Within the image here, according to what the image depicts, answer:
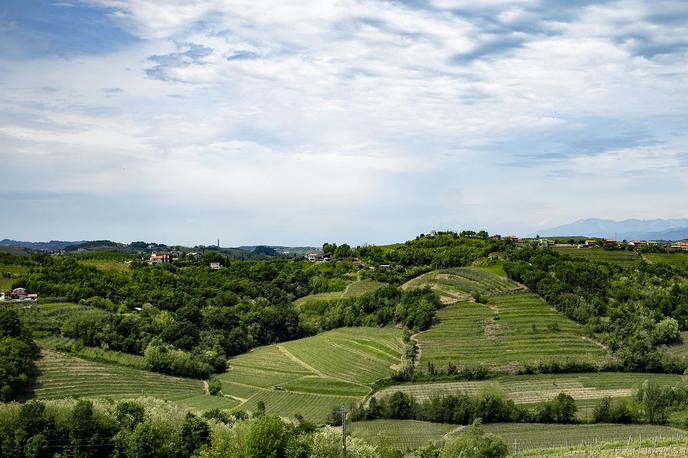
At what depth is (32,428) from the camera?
3884 centimetres

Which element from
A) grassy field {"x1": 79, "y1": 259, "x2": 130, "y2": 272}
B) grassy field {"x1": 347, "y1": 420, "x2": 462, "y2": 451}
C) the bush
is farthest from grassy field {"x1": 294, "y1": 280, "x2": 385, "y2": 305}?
the bush

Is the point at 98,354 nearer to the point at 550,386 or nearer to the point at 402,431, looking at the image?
the point at 402,431

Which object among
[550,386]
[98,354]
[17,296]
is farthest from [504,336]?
[17,296]

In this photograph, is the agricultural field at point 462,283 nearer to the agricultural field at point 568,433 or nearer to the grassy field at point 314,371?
the grassy field at point 314,371

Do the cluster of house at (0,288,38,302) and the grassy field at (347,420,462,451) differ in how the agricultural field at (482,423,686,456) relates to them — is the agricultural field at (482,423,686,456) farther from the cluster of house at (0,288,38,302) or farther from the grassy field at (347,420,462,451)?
the cluster of house at (0,288,38,302)

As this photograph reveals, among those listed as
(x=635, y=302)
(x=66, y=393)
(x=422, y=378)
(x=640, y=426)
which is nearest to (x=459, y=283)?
(x=635, y=302)

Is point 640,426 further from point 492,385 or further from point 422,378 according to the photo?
point 422,378

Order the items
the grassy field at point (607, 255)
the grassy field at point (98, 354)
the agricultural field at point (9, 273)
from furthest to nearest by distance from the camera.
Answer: the grassy field at point (607, 255)
the agricultural field at point (9, 273)
the grassy field at point (98, 354)

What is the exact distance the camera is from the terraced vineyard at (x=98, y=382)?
56.0m

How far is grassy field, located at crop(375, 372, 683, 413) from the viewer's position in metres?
57.9

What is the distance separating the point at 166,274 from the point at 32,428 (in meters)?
67.7

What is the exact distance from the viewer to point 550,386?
6091 cm

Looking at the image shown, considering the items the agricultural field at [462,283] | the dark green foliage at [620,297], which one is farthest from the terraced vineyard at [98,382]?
the dark green foliage at [620,297]

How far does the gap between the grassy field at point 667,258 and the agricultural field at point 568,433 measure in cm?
6816
